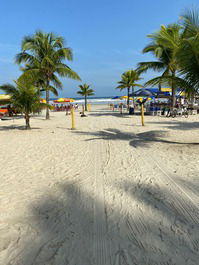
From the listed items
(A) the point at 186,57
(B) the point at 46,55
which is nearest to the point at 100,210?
(A) the point at 186,57

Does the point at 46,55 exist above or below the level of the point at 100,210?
above

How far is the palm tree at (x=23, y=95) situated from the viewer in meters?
10.2

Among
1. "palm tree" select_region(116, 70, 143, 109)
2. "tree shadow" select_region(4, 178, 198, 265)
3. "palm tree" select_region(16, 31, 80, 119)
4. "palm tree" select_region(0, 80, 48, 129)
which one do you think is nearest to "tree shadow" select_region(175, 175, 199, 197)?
"tree shadow" select_region(4, 178, 198, 265)

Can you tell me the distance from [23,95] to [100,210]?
9330 mm

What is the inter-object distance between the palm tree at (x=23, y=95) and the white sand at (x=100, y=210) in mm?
5907

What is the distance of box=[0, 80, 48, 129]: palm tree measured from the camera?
1020 centimetres

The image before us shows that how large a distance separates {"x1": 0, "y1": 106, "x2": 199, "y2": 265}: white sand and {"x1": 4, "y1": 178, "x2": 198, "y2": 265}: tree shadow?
10 mm

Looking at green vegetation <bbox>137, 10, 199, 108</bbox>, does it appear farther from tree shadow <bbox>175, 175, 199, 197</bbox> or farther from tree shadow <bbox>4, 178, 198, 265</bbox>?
tree shadow <bbox>4, 178, 198, 265</bbox>

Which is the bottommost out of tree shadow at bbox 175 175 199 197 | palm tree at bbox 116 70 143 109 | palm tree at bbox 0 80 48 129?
tree shadow at bbox 175 175 199 197

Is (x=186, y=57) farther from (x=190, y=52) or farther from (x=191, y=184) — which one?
(x=191, y=184)

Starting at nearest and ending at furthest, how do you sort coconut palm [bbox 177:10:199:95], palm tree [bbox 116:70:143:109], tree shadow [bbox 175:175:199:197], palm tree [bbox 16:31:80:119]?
tree shadow [bbox 175:175:199:197] < coconut palm [bbox 177:10:199:95] < palm tree [bbox 16:31:80:119] < palm tree [bbox 116:70:143:109]

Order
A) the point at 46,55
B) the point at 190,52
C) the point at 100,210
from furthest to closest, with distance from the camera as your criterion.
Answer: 1. the point at 46,55
2. the point at 190,52
3. the point at 100,210

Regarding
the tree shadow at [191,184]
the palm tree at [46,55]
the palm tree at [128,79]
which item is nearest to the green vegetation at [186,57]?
the tree shadow at [191,184]

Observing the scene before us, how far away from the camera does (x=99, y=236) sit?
2.23m
